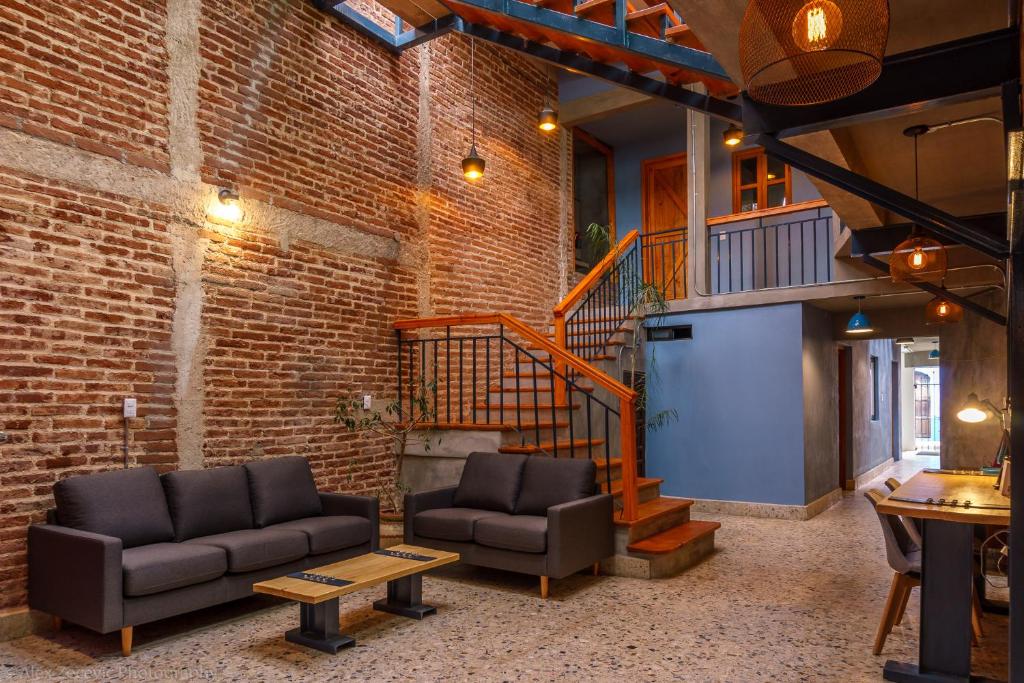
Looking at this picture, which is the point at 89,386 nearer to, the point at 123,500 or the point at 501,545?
the point at 123,500

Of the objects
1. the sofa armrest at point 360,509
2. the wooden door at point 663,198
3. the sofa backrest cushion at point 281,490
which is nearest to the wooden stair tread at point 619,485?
the sofa armrest at point 360,509

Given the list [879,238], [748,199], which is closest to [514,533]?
[879,238]

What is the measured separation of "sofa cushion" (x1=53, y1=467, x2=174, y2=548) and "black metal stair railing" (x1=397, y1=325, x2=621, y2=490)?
7.38 ft

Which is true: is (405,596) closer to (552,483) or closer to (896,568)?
(552,483)

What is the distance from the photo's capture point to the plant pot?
5.69 meters

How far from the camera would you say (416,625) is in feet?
13.0

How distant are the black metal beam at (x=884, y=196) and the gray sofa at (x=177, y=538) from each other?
351 centimetres

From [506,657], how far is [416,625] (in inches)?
28.5

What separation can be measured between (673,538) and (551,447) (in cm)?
124

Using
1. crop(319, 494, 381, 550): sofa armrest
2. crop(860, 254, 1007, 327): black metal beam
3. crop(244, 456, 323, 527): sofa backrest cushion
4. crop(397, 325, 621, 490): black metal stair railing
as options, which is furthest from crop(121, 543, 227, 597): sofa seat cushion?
crop(860, 254, 1007, 327): black metal beam

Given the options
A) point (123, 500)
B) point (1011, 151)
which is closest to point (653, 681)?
point (1011, 151)

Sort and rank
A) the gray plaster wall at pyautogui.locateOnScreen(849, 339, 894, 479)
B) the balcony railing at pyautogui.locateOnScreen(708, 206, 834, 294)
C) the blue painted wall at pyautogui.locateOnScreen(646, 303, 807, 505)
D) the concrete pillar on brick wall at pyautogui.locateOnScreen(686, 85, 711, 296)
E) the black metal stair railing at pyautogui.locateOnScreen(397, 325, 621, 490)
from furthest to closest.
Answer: the gray plaster wall at pyautogui.locateOnScreen(849, 339, 894, 479), the balcony railing at pyautogui.locateOnScreen(708, 206, 834, 294), the concrete pillar on brick wall at pyautogui.locateOnScreen(686, 85, 711, 296), the blue painted wall at pyautogui.locateOnScreen(646, 303, 807, 505), the black metal stair railing at pyautogui.locateOnScreen(397, 325, 621, 490)

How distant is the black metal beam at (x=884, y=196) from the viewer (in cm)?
304

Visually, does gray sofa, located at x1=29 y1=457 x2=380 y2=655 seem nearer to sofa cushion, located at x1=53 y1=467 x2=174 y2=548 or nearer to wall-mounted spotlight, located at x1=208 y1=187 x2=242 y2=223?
sofa cushion, located at x1=53 y1=467 x2=174 y2=548
